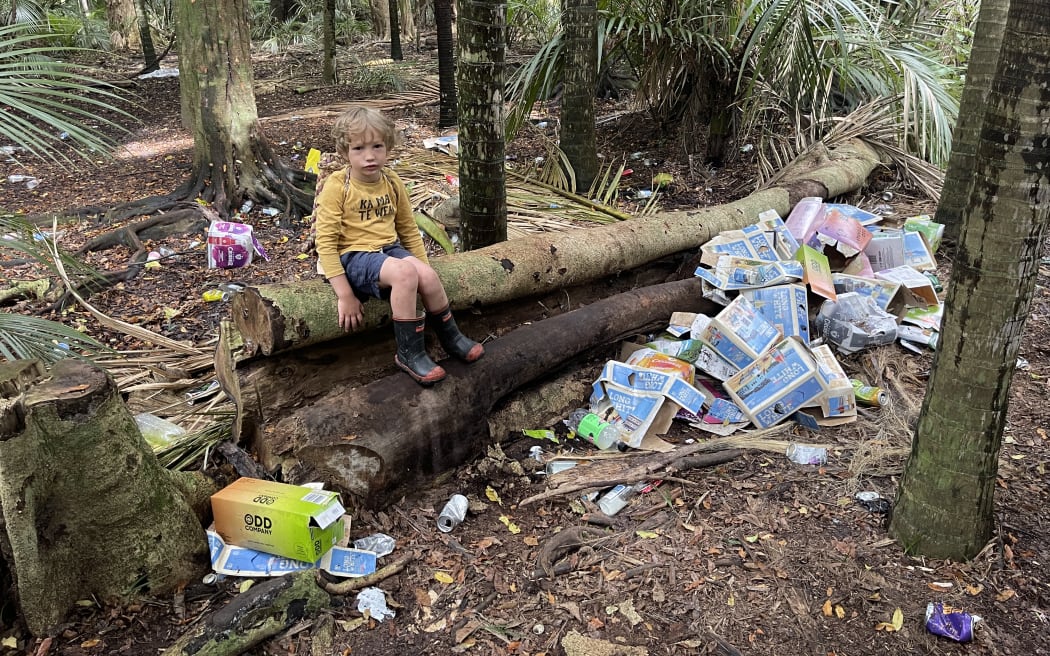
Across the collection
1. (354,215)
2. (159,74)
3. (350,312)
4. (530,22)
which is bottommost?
(350,312)

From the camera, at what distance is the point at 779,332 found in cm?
390

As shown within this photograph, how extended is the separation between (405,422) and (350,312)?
0.51 meters

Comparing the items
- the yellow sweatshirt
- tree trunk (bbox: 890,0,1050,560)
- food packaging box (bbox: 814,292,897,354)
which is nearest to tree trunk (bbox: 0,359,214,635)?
the yellow sweatshirt

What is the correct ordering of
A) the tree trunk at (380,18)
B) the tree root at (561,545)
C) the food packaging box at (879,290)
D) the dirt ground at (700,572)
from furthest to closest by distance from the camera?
1. the tree trunk at (380,18)
2. the food packaging box at (879,290)
3. the tree root at (561,545)
4. the dirt ground at (700,572)

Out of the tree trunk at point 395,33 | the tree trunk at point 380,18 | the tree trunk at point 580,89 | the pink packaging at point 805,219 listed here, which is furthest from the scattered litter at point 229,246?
the tree trunk at point 380,18

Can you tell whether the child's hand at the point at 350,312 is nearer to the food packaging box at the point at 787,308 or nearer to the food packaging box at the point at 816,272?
the food packaging box at the point at 787,308

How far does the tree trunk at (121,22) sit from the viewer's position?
14.2m

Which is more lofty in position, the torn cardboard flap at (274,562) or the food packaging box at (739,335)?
the food packaging box at (739,335)

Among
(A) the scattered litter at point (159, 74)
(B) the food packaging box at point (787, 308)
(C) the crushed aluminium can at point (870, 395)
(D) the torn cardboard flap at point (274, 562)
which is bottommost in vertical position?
(D) the torn cardboard flap at point (274, 562)

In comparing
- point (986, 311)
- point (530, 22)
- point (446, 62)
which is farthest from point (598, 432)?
point (530, 22)

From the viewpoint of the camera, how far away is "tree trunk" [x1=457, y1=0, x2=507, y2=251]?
3.77 metres

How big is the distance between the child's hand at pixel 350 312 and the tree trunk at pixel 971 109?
3.45m

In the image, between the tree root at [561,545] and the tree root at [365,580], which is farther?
the tree root at [561,545]

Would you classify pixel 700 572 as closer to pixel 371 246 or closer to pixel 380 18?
pixel 371 246
